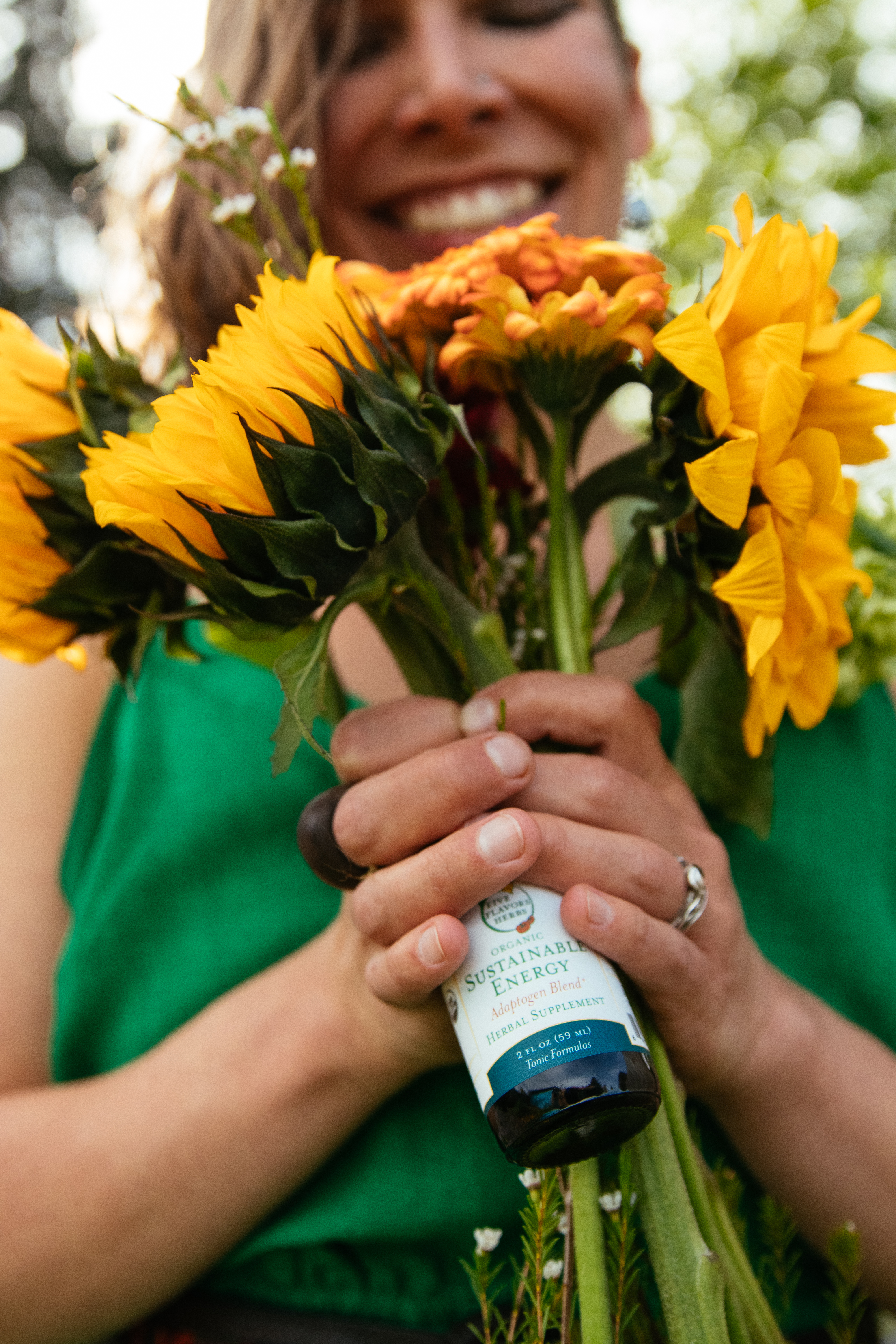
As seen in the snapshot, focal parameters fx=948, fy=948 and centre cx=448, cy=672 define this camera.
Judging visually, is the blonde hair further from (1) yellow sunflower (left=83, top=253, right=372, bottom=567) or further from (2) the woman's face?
(1) yellow sunflower (left=83, top=253, right=372, bottom=567)

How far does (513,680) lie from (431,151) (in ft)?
2.51

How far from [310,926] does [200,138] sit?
26.9 inches

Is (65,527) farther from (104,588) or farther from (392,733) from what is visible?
(392,733)

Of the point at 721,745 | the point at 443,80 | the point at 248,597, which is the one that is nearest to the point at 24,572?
the point at 248,597

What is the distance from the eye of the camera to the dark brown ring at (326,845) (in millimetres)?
610

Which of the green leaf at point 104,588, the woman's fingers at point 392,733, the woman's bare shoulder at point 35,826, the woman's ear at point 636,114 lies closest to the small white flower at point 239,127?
the green leaf at point 104,588

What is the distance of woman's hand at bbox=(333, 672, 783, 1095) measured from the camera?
0.53 m

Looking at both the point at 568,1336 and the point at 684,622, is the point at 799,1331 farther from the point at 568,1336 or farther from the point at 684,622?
the point at 684,622

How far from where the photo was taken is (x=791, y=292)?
501mm

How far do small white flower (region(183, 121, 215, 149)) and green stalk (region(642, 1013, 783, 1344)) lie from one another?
2.09ft

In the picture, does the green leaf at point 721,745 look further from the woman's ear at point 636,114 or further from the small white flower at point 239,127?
the woman's ear at point 636,114

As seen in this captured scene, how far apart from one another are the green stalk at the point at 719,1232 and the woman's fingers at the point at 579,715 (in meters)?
0.18

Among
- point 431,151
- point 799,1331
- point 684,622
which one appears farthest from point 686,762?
point 431,151

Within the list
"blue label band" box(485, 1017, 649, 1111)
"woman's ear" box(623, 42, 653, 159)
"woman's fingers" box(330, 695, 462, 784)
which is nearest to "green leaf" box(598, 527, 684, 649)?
"woman's fingers" box(330, 695, 462, 784)
